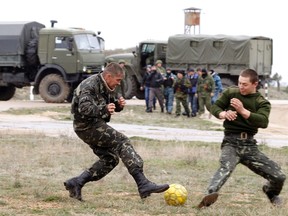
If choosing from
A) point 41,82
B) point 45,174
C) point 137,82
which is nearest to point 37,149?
point 45,174

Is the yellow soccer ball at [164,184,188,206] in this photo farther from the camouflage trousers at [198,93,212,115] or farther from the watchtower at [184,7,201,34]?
the watchtower at [184,7,201,34]

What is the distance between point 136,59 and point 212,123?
38.1 ft

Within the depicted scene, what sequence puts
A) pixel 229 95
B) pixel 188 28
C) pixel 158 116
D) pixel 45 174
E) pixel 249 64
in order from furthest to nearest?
pixel 188 28 < pixel 249 64 < pixel 158 116 < pixel 45 174 < pixel 229 95

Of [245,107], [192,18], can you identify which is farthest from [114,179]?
[192,18]

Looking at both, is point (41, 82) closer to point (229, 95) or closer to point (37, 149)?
point (37, 149)

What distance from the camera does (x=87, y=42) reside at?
33281 mm

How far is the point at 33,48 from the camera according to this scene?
33.7m

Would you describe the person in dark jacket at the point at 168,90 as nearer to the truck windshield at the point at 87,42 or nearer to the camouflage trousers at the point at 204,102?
the camouflage trousers at the point at 204,102

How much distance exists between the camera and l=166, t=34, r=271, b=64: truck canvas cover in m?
37.0

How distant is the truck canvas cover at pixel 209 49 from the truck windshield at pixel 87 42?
16.6 feet

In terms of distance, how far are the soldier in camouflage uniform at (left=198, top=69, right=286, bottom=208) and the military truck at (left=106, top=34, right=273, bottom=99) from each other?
27223mm

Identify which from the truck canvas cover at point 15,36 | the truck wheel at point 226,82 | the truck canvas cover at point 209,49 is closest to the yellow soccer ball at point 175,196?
the truck canvas cover at point 15,36

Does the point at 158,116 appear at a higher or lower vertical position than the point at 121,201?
lower

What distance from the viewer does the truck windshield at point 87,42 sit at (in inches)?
1293
